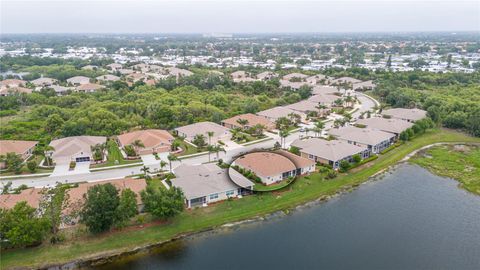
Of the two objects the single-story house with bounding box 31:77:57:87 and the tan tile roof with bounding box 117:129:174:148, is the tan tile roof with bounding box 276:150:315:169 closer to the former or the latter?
the tan tile roof with bounding box 117:129:174:148

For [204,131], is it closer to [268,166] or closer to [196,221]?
[268,166]

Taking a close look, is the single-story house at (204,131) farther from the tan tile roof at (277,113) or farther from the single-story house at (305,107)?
the single-story house at (305,107)

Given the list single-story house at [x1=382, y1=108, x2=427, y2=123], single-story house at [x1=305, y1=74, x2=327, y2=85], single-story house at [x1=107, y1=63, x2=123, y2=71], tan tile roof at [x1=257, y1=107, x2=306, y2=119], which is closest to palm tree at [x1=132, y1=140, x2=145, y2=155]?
tan tile roof at [x1=257, y1=107, x2=306, y2=119]

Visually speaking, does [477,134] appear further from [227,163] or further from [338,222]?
[227,163]

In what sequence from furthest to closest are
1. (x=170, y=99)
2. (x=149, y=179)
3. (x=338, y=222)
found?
(x=170, y=99) < (x=149, y=179) < (x=338, y=222)

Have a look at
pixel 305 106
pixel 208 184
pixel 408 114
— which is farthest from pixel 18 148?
pixel 408 114

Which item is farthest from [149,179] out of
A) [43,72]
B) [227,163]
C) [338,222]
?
[43,72]
